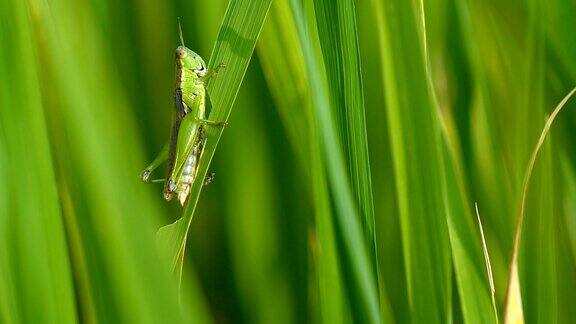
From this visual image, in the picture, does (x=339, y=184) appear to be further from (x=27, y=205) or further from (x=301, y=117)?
(x=27, y=205)

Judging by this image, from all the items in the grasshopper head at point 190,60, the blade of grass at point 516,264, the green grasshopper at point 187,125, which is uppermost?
the grasshopper head at point 190,60

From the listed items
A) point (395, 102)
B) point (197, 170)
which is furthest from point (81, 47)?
point (395, 102)

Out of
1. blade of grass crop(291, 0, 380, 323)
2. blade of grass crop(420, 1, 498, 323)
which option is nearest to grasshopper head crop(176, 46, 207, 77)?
blade of grass crop(291, 0, 380, 323)

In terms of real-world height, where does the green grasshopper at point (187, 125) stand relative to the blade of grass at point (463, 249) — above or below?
above

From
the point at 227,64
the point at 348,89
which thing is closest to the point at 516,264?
the point at 348,89

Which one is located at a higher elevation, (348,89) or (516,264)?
(348,89)

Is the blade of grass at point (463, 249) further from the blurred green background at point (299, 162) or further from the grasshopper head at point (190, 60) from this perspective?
the grasshopper head at point (190, 60)

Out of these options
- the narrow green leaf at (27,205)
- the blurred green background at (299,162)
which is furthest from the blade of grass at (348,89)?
the narrow green leaf at (27,205)
